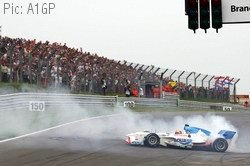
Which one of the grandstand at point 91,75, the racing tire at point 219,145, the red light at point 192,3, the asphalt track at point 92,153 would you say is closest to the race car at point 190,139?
the racing tire at point 219,145

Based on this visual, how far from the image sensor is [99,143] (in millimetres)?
12766

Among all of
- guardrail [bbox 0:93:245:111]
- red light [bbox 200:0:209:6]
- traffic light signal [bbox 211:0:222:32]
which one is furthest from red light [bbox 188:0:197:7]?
guardrail [bbox 0:93:245:111]

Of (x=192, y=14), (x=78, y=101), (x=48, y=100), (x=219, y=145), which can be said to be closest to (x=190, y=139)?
(x=219, y=145)

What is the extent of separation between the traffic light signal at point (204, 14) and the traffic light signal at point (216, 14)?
12cm

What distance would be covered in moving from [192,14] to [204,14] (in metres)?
0.28

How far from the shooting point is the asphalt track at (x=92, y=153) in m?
9.67

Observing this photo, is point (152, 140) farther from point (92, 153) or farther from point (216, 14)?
point (216, 14)

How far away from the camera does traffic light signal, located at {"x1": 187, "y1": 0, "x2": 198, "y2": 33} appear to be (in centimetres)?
1104

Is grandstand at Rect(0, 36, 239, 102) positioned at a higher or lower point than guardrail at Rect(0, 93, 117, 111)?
higher

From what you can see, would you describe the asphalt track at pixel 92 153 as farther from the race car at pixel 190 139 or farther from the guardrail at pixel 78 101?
the guardrail at pixel 78 101

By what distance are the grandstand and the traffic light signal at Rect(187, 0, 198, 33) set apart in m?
11.2

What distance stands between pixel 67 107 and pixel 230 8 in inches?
542

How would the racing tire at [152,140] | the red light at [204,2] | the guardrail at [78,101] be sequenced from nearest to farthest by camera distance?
the red light at [204,2] → the racing tire at [152,140] → the guardrail at [78,101]

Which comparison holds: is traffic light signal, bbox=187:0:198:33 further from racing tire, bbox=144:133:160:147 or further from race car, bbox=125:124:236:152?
racing tire, bbox=144:133:160:147
